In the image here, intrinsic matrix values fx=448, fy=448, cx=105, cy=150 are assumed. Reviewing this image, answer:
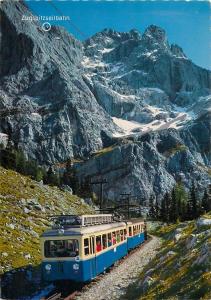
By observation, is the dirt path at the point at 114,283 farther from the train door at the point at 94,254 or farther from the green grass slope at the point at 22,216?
the green grass slope at the point at 22,216

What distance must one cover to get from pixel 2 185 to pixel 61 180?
86.1 m

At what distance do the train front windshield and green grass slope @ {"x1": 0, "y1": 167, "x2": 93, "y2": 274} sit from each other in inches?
208

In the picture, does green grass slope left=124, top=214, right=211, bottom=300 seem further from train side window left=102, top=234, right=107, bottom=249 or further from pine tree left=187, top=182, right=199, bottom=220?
pine tree left=187, top=182, right=199, bottom=220

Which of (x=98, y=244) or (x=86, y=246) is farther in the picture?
(x=98, y=244)

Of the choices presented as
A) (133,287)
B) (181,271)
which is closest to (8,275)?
(133,287)

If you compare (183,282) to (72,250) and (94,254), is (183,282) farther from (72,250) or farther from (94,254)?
(94,254)

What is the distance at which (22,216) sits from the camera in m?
45.3

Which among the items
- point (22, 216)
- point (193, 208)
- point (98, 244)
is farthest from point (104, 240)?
point (193, 208)

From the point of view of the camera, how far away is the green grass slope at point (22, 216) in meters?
31.9

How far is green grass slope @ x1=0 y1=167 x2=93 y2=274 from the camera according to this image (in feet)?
105

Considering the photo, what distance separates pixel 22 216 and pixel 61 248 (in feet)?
73.0

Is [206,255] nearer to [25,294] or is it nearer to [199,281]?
[199,281]

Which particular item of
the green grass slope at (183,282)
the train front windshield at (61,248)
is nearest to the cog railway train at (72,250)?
the train front windshield at (61,248)

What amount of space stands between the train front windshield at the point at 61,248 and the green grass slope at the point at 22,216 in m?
5.27
